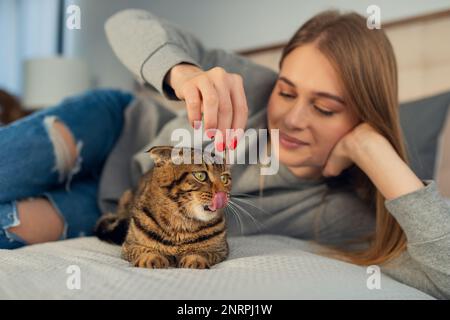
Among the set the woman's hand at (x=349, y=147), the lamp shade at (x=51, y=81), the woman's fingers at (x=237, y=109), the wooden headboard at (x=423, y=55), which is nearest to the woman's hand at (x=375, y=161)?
the woman's hand at (x=349, y=147)

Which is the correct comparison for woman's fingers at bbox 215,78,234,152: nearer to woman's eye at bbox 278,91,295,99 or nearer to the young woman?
the young woman

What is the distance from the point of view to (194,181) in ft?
2.02

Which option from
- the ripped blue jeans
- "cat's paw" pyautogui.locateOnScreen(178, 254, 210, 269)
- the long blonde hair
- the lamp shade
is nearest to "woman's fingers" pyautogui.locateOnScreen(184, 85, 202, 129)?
"cat's paw" pyautogui.locateOnScreen(178, 254, 210, 269)

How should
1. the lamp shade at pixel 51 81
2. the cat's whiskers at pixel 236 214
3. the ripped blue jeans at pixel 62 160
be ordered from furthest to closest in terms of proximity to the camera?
the lamp shade at pixel 51 81 < the ripped blue jeans at pixel 62 160 < the cat's whiskers at pixel 236 214

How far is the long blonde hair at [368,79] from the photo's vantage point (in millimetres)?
831

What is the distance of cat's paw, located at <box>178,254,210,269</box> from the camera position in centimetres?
65

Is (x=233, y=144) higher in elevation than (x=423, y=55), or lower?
lower

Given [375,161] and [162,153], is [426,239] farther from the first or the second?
[162,153]

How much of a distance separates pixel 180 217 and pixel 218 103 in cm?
19

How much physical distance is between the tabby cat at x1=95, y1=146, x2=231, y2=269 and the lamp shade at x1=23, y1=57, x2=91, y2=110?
1.94 metres

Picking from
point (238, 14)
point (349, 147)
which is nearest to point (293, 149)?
point (349, 147)

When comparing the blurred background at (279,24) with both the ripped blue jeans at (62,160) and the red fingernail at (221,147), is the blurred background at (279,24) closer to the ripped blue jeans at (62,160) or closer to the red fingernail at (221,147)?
the ripped blue jeans at (62,160)

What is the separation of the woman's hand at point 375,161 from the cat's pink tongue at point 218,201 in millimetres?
368
